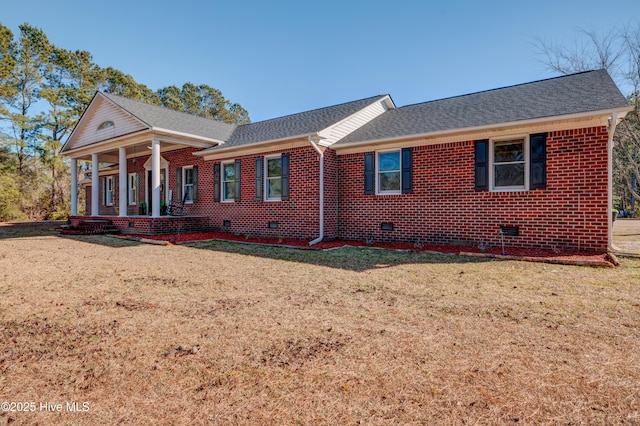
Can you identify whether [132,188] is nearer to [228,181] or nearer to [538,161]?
[228,181]

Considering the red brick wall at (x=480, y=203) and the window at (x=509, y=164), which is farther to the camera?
the window at (x=509, y=164)

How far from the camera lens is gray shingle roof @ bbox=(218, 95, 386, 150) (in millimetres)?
11391

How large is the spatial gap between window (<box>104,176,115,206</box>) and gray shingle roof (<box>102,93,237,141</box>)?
7016 mm

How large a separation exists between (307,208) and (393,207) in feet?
8.80

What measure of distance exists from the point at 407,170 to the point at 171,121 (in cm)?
1035

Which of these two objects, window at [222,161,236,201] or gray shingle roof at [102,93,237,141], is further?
gray shingle roof at [102,93,237,141]

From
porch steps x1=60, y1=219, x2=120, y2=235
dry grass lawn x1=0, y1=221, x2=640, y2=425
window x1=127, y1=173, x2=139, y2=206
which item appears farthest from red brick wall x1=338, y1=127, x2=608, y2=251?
window x1=127, y1=173, x2=139, y2=206

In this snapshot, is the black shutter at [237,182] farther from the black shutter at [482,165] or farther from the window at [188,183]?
the black shutter at [482,165]

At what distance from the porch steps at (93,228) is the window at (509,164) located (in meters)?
13.7

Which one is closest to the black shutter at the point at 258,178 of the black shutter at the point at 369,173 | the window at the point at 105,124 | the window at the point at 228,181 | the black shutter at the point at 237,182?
the black shutter at the point at 237,182

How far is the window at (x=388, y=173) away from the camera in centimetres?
981

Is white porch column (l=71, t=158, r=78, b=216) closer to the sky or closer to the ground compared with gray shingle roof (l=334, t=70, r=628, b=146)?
closer to the ground

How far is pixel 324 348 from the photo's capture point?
9.22 feet

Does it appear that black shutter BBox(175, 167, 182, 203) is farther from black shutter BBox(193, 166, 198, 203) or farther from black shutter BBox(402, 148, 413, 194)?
black shutter BBox(402, 148, 413, 194)
